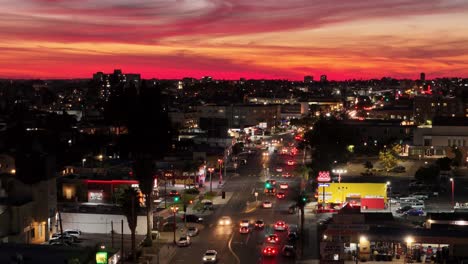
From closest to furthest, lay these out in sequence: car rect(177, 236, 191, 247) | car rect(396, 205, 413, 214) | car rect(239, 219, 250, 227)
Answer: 1. car rect(177, 236, 191, 247)
2. car rect(239, 219, 250, 227)
3. car rect(396, 205, 413, 214)

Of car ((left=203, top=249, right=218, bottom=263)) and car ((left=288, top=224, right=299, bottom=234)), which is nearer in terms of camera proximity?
car ((left=203, top=249, right=218, bottom=263))

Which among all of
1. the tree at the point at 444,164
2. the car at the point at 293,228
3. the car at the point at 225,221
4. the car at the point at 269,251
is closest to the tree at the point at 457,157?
the tree at the point at 444,164

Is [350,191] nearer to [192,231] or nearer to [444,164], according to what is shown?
[192,231]

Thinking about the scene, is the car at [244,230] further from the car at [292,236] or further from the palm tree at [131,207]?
the palm tree at [131,207]

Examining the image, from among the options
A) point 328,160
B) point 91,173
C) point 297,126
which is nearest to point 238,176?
point 328,160

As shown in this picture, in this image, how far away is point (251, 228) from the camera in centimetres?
2536

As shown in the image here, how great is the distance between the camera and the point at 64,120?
6175 cm

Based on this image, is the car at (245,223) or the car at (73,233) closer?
the car at (73,233)

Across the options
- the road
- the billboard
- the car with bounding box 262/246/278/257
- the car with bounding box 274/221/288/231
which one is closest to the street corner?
the road

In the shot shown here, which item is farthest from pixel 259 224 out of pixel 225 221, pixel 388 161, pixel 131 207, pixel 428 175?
pixel 388 161

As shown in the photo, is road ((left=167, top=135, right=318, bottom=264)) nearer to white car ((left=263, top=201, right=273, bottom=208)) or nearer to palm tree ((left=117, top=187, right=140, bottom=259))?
white car ((left=263, top=201, right=273, bottom=208))

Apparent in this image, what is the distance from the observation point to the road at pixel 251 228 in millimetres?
20984

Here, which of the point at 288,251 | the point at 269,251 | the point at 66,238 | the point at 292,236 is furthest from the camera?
the point at 66,238

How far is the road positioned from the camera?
20984 millimetres
